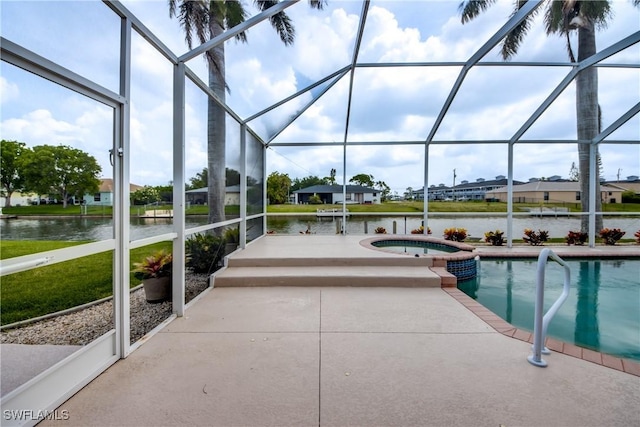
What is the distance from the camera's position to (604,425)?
1612 millimetres

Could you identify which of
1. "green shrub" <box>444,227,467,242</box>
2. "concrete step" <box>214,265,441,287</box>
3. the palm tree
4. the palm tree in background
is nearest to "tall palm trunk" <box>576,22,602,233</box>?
the palm tree in background

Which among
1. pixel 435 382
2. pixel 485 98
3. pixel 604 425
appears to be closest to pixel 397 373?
pixel 435 382

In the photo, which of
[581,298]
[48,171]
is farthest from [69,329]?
[581,298]

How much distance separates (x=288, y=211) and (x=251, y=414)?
6.56m

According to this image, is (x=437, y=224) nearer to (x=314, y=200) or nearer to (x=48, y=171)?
(x=314, y=200)

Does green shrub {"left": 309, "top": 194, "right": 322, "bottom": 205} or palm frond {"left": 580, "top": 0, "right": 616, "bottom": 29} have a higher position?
palm frond {"left": 580, "top": 0, "right": 616, "bottom": 29}

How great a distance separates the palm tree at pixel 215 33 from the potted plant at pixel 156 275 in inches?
35.7

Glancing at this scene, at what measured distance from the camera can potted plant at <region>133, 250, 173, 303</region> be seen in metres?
3.29

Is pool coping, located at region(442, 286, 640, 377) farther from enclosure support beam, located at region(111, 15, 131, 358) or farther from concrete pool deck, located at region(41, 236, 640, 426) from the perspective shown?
enclosure support beam, located at region(111, 15, 131, 358)

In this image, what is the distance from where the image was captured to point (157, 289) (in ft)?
11.2

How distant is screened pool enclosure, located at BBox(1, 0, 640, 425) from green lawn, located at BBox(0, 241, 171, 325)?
49mm

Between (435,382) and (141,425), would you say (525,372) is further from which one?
(141,425)

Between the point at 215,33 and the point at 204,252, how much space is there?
16.0ft

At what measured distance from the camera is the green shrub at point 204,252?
146 inches
